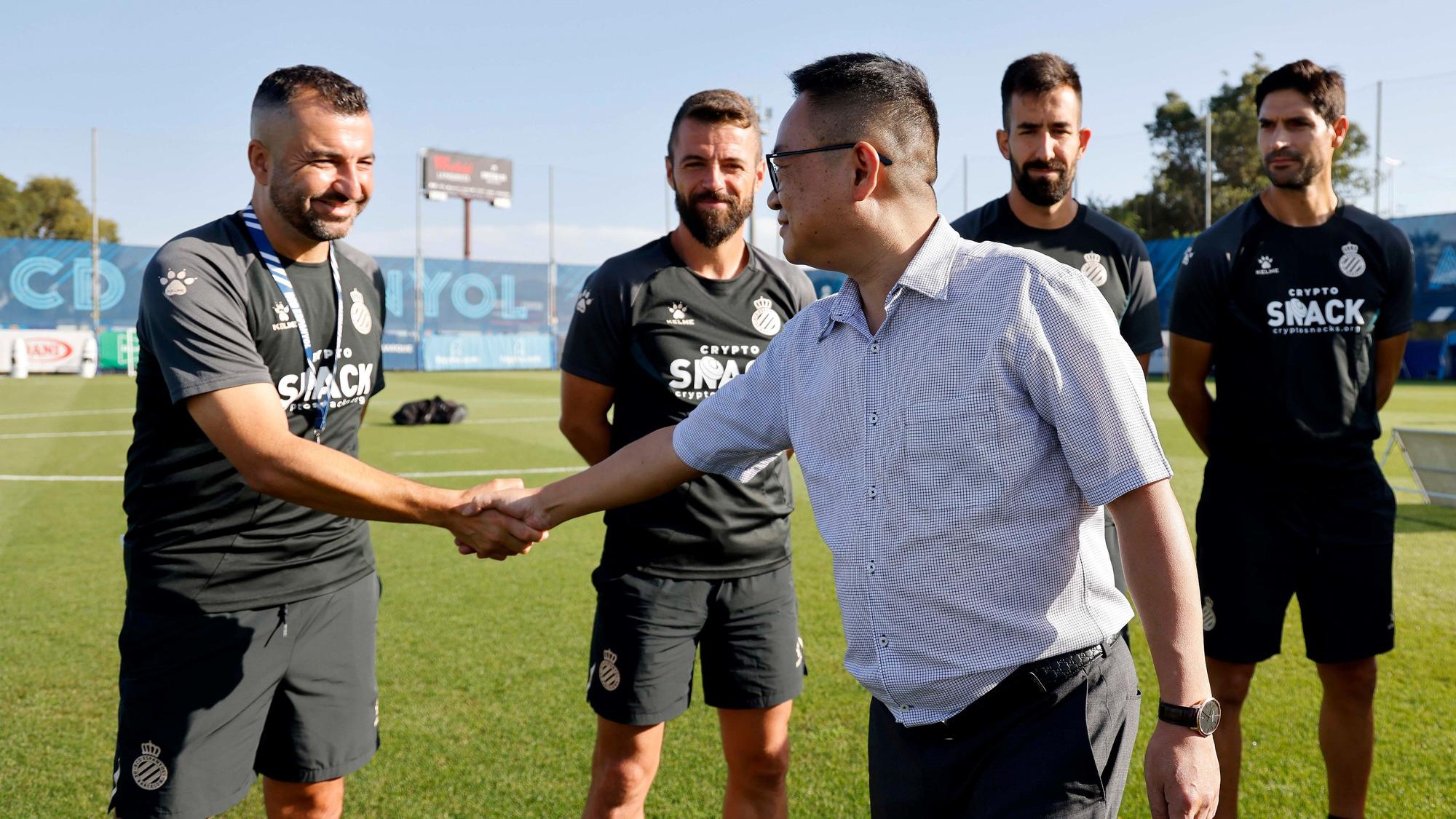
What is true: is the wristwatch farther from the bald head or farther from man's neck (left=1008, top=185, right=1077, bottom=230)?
the bald head

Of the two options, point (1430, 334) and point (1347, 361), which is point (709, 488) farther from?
point (1430, 334)

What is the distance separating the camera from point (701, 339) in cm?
352

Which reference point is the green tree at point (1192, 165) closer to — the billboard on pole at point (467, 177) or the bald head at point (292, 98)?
the billboard on pole at point (467, 177)

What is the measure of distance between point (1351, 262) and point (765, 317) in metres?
2.12

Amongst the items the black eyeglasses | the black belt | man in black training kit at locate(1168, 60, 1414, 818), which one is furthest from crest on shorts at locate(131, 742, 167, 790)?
man in black training kit at locate(1168, 60, 1414, 818)

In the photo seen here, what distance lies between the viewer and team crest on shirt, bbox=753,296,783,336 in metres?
3.66

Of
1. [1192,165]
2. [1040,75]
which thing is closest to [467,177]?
[1192,165]

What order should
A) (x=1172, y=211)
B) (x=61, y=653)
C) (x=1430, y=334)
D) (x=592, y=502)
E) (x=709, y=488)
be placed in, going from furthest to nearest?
(x=1172, y=211) → (x=1430, y=334) → (x=61, y=653) → (x=709, y=488) → (x=592, y=502)

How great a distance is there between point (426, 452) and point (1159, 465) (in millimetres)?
12776

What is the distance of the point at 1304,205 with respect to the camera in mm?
3844

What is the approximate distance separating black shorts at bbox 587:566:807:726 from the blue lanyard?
102 centimetres

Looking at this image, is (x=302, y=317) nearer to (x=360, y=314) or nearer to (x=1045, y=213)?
(x=360, y=314)

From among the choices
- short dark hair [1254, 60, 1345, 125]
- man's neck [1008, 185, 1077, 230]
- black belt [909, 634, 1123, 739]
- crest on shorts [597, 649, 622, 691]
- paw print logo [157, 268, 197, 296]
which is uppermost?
short dark hair [1254, 60, 1345, 125]

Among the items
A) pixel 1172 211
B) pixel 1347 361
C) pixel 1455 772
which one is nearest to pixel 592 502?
pixel 1347 361
